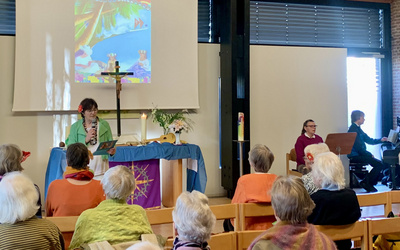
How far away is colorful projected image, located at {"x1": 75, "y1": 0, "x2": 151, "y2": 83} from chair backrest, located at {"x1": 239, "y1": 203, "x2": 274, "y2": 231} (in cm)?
395

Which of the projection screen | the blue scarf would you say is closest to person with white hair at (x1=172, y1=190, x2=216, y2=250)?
the blue scarf

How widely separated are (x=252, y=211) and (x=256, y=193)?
0.27m

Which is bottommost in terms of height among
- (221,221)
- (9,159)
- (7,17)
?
(221,221)

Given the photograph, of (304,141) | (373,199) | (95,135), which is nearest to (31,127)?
(95,135)

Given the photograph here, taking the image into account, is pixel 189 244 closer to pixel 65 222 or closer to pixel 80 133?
pixel 65 222

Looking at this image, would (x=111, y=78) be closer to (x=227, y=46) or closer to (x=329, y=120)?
(x=227, y=46)

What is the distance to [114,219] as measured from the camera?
2477 millimetres

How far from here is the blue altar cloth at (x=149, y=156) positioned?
16.8 ft

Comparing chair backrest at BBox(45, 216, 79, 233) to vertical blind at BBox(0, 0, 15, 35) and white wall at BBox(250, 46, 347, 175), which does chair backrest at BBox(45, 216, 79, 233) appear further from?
white wall at BBox(250, 46, 347, 175)

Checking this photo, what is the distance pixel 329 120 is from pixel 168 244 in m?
6.08

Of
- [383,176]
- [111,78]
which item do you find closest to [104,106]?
[111,78]

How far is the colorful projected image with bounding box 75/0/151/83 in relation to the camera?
6.32 m

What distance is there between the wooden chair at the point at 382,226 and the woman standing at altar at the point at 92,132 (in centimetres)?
286

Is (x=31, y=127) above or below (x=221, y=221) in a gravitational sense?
above
